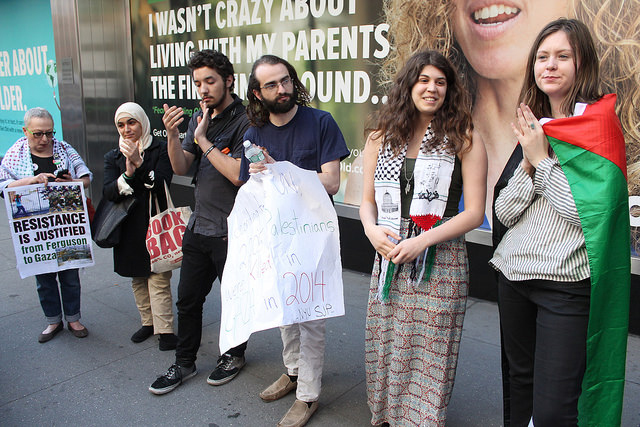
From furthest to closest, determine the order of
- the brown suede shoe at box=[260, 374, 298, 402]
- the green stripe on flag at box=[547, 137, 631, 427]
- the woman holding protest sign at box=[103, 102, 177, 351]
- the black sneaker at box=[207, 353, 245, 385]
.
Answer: the woman holding protest sign at box=[103, 102, 177, 351]
the black sneaker at box=[207, 353, 245, 385]
the brown suede shoe at box=[260, 374, 298, 402]
the green stripe on flag at box=[547, 137, 631, 427]

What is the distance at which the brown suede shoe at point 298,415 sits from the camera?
8.87 ft

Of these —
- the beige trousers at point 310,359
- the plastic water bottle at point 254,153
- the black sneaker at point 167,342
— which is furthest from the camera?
the black sneaker at point 167,342

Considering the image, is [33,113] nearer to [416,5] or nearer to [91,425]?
[91,425]

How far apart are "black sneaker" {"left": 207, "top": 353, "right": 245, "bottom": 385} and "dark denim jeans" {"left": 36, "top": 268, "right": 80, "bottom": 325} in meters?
1.35

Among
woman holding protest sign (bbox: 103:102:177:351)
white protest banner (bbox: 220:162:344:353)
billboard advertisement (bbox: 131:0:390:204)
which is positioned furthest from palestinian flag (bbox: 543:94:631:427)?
billboard advertisement (bbox: 131:0:390:204)

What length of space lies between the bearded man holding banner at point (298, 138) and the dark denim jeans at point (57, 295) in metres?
1.95

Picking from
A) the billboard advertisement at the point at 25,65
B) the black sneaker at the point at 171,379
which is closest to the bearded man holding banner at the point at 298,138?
the black sneaker at the point at 171,379

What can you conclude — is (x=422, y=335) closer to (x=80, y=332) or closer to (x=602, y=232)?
(x=602, y=232)

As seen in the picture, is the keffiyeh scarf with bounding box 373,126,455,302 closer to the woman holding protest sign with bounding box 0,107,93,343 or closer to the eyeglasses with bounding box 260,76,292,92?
the eyeglasses with bounding box 260,76,292,92

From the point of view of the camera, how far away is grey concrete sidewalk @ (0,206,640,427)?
286 centimetres

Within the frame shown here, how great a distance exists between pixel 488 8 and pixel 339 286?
286 cm

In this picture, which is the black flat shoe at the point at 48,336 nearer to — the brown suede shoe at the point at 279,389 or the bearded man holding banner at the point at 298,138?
the brown suede shoe at the point at 279,389

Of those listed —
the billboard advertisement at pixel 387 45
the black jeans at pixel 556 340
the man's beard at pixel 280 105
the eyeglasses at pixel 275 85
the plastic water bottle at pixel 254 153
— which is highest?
the billboard advertisement at pixel 387 45

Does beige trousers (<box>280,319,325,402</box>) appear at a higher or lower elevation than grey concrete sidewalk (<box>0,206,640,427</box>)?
higher
